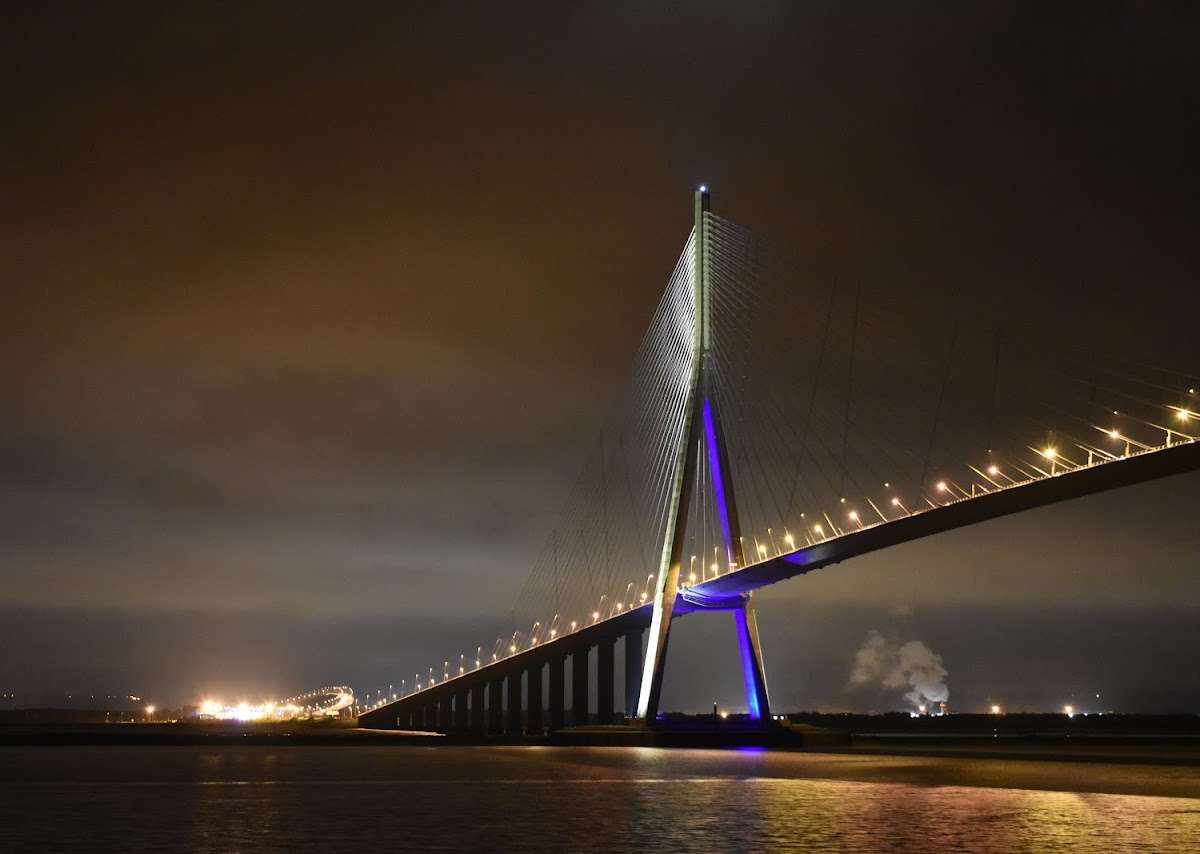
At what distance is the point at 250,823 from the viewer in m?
20.2

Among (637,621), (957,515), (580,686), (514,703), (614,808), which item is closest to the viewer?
(614,808)

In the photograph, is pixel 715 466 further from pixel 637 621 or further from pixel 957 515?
pixel 637 621

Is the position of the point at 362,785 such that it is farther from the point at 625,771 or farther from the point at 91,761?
the point at 91,761

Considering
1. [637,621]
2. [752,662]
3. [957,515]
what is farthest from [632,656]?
[957,515]

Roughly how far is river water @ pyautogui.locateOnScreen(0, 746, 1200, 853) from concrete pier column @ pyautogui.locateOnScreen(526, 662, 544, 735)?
2045 inches

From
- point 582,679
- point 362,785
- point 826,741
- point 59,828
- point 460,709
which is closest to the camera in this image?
point 59,828

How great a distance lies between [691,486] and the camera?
5250 centimetres

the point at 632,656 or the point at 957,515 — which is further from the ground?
the point at 957,515

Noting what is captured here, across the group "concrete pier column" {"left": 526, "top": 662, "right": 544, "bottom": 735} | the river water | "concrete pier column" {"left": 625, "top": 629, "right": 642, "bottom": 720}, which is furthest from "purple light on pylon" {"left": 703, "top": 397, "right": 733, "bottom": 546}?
"concrete pier column" {"left": 526, "top": 662, "right": 544, "bottom": 735}

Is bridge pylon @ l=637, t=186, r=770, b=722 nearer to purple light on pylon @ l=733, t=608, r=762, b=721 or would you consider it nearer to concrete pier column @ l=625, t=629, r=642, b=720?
purple light on pylon @ l=733, t=608, r=762, b=721

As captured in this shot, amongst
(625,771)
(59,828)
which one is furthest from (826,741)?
(59,828)

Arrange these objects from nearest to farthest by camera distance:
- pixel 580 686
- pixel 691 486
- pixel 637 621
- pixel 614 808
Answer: pixel 614 808
pixel 691 486
pixel 637 621
pixel 580 686

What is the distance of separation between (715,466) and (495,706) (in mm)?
53261

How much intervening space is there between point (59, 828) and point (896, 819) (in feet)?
38.3
